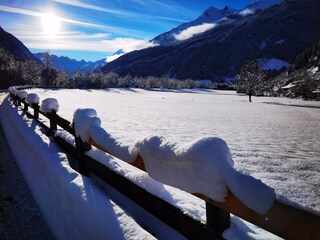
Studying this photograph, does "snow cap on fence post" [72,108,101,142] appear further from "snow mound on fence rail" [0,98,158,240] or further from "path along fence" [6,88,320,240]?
"snow mound on fence rail" [0,98,158,240]

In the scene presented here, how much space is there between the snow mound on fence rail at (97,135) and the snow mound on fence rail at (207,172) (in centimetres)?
55

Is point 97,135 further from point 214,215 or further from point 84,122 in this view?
point 214,215

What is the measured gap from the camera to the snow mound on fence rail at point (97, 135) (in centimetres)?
302

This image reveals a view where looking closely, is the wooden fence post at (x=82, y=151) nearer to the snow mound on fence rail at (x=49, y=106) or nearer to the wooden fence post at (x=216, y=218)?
the snow mound on fence rail at (x=49, y=106)

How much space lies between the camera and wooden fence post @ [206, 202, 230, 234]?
2299 millimetres

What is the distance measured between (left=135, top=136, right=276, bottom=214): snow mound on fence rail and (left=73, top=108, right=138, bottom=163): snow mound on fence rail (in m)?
0.55

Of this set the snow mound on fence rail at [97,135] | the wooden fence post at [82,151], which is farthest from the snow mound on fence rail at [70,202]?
the snow mound on fence rail at [97,135]

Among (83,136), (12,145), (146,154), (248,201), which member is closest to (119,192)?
(83,136)

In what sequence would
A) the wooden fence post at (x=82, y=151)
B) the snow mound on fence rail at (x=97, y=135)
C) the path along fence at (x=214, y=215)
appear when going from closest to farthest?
the path along fence at (x=214, y=215), the snow mound on fence rail at (x=97, y=135), the wooden fence post at (x=82, y=151)

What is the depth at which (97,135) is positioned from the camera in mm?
3691

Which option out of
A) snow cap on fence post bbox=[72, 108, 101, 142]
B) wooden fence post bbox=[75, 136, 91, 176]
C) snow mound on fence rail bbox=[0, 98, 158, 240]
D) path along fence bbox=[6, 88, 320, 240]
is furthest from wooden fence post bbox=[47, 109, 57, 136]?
snow cap on fence post bbox=[72, 108, 101, 142]

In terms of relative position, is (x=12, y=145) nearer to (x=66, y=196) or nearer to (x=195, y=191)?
(x=66, y=196)

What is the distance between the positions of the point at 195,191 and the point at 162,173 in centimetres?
43

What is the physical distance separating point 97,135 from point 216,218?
6.39ft
